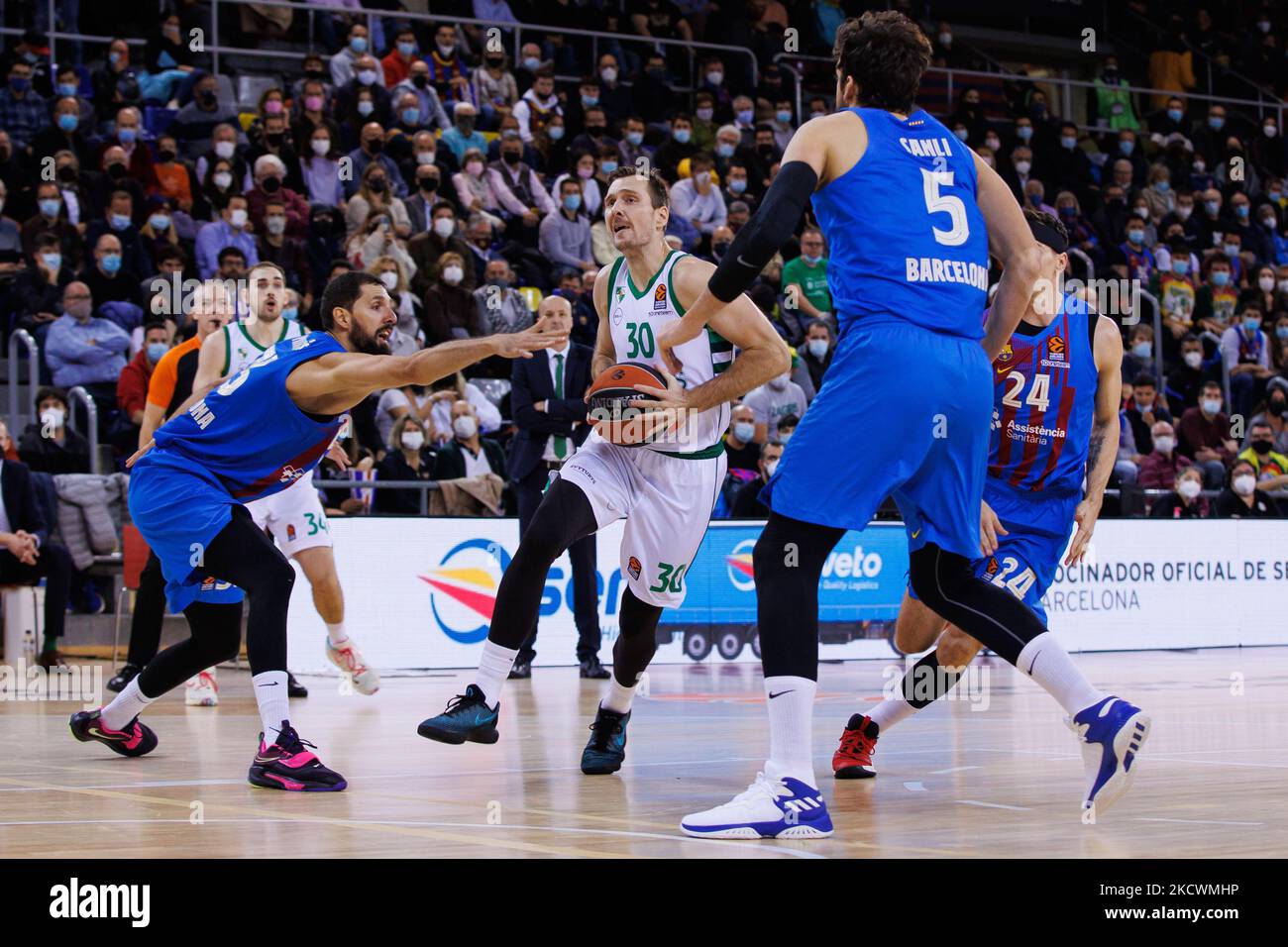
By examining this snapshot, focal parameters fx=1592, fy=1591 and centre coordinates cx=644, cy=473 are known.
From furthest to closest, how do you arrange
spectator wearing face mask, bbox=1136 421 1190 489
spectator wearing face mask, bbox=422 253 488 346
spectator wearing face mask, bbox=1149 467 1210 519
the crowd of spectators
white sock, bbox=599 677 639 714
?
spectator wearing face mask, bbox=1136 421 1190 489, spectator wearing face mask, bbox=1149 467 1210 519, spectator wearing face mask, bbox=422 253 488 346, the crowd of spectators, white sock, bbox=599 677 639 714

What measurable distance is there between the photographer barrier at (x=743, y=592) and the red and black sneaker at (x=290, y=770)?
613cm

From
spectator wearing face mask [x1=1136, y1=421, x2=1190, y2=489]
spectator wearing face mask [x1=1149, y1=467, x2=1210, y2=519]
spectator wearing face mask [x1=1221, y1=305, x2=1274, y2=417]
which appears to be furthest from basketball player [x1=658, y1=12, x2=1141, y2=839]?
spectator wearing face mask [x1=1221, y1=305, x2=1274, y2=417]

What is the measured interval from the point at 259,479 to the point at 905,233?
2.88 meters

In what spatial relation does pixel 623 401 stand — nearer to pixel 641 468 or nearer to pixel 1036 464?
pixel 641 468

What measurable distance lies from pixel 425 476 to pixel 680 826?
9467 mm

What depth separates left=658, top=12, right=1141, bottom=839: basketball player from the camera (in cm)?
459

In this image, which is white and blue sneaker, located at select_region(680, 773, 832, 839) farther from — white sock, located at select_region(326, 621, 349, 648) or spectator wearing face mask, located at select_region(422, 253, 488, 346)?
spectator wearing face mask, located at select_region(422, 253, 488, 346)

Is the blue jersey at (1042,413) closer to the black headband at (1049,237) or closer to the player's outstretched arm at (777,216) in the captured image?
the black headband at (1049,237)

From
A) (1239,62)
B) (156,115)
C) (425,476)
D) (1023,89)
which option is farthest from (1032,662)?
(1239,62)

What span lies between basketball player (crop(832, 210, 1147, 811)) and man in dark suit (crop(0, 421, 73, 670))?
779cm

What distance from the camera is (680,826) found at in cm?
461

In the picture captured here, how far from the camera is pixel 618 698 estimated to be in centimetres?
636

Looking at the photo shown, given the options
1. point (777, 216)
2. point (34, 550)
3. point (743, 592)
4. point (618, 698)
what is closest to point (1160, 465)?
point (743, 592)
